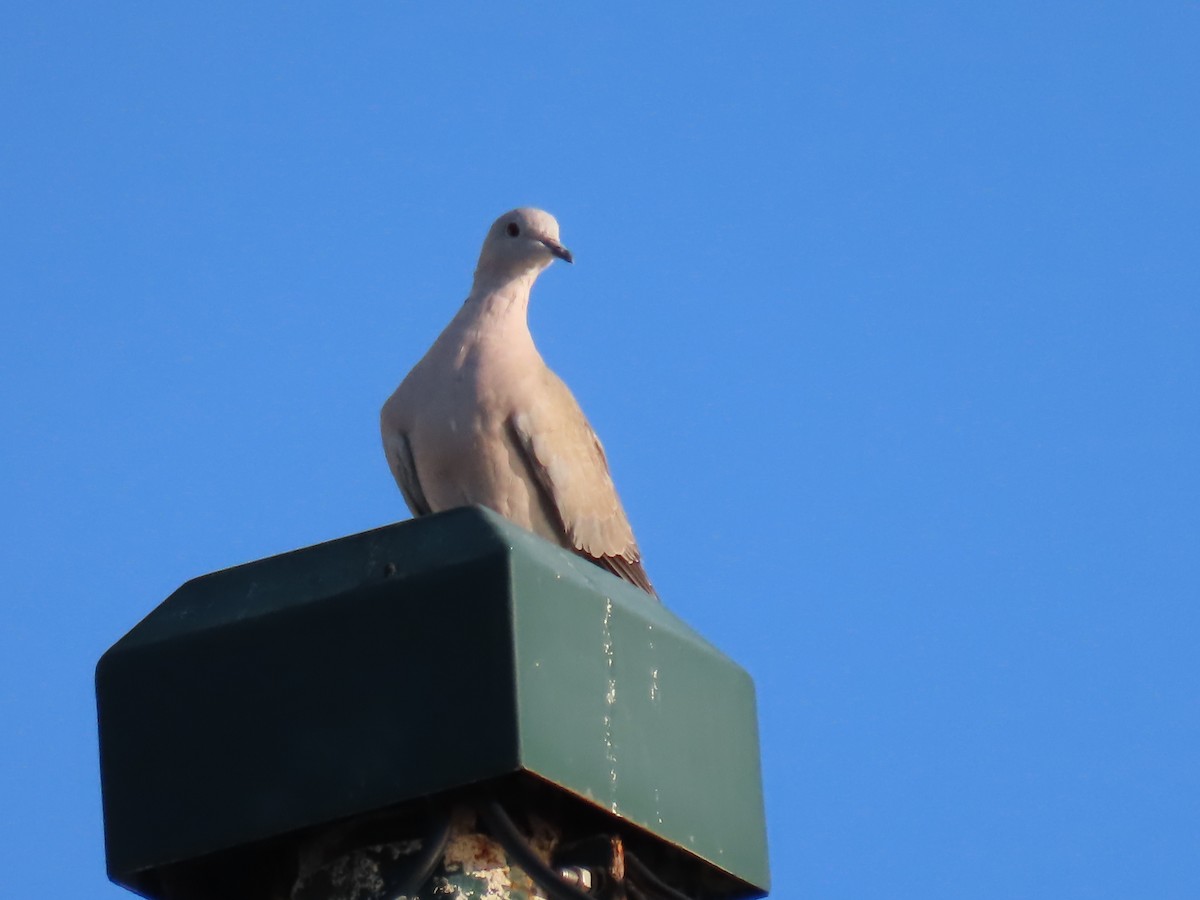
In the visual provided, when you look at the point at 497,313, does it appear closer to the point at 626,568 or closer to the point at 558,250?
the point at 558,250

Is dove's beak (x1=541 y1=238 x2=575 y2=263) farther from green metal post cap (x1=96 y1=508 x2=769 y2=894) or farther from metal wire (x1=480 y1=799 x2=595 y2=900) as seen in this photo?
metal wire (x1=480 y1=799 x2=595 y2=900)

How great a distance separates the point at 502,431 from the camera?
7602 mm

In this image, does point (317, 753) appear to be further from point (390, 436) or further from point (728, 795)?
point (390, 436)

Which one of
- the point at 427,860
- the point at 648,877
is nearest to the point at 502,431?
the point at 648,877

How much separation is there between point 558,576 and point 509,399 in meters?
3.58

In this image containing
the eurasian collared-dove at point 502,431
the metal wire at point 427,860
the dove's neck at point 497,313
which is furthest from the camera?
the dove's neck at point 497,313

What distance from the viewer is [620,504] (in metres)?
8.48

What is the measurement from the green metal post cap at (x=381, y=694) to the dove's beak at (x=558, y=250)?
4218mm

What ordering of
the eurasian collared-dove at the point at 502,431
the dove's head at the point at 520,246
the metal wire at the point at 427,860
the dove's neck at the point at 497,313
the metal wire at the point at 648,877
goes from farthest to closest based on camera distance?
the dove's head at the point at 520,246 → the dove's neck at the point at 497,313 → the eurasian collared-dove at the point at 502,431 → the metal wire at the point at 648,877 → the metal wire at the point at 427,860

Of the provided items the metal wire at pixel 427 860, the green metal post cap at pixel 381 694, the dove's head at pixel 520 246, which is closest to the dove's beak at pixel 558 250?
the dove's head at pixel 520 246

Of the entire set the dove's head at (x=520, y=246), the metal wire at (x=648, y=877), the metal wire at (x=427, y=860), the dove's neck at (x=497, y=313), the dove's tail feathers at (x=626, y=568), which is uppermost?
the dove's head at (x=520, y=246)

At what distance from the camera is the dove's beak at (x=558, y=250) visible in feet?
27.6

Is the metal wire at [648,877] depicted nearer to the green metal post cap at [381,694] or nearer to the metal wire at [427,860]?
the green metal post cap at [381,694]

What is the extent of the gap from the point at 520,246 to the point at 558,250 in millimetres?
167
